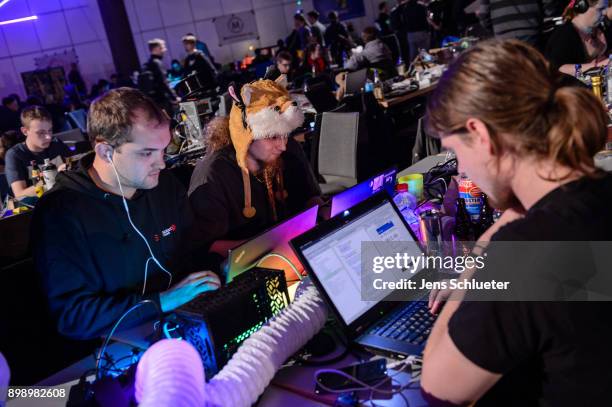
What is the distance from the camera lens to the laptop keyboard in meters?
1.33

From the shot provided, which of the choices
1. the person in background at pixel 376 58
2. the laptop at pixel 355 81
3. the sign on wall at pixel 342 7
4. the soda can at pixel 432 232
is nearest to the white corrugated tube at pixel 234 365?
the soda can at pixel 432 232

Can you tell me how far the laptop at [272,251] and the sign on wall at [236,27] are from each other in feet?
45.0

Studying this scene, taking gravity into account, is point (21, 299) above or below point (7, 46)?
below

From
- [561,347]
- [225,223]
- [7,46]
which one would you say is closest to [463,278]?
[561,347]

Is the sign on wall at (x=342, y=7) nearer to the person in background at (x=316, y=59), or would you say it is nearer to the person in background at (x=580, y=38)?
the person in background at (x=316, y=59)

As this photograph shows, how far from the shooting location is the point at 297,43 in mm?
11547

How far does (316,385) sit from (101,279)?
105cm

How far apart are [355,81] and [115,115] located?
4.89m

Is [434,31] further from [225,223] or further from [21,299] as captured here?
[21,299]

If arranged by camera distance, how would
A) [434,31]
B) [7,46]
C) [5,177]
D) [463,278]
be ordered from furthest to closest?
1. [7,46]
2. [434,31]
3. [5,177]
4. [463,278]

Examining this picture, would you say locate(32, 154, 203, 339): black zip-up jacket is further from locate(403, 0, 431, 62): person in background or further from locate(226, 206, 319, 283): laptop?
locate(403, 0, 431, 62): person in background

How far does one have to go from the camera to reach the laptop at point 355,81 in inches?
249

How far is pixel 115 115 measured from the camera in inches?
71.7

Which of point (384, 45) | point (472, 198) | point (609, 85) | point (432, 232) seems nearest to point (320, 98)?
point (384, 45)
